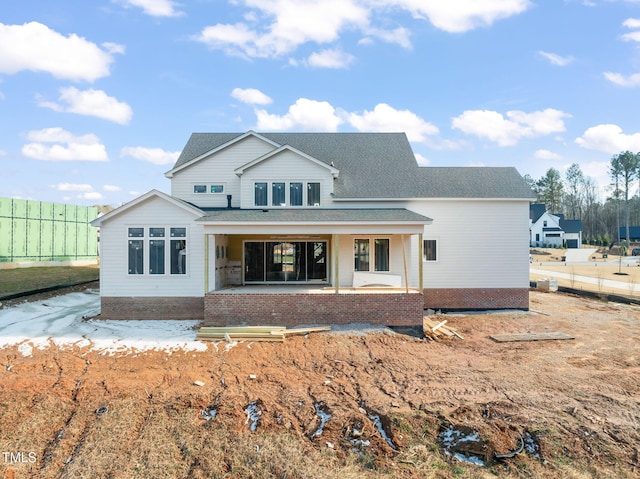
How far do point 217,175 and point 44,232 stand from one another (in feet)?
71.2

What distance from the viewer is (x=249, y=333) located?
11.2 meters

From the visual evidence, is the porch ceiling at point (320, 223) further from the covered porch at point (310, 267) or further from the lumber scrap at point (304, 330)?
the lumber scrap at point (304, 330)

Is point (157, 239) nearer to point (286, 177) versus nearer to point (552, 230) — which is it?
point (286, 177)

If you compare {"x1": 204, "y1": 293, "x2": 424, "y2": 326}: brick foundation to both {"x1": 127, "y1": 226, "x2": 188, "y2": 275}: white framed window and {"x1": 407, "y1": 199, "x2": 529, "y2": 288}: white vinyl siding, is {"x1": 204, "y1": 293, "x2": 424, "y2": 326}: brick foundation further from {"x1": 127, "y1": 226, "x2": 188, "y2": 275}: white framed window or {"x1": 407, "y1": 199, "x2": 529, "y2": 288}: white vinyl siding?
{"x1": 407, "y1": 199, "x2": 529, "y2": 288}: white vinyl siding

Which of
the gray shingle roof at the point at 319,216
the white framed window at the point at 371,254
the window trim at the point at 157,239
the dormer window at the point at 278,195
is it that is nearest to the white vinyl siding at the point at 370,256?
the white framed window at the point at 371,254

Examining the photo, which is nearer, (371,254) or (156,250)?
(156,250)

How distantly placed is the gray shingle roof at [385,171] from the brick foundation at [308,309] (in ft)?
16.7

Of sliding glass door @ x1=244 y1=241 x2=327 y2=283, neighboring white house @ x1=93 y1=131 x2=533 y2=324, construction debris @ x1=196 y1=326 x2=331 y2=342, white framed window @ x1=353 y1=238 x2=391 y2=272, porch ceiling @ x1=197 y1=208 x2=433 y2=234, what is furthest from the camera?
sliding glass door @ x1=244 y1=241 x2=327 y2=283

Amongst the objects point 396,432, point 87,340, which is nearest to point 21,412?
point 87,340

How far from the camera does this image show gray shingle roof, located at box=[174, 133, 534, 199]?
15.7 meters

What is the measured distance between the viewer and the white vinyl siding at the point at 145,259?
13312 millimetres

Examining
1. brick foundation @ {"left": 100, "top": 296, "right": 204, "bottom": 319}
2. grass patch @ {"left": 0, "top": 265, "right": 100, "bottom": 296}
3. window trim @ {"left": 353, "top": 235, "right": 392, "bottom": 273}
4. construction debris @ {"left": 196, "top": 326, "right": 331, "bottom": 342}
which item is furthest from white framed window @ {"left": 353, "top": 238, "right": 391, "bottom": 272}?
grass patch @ {"left": 0, "top": 265, "right": 100, "bottom": 296}

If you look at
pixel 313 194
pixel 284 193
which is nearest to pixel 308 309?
pixel 313 194

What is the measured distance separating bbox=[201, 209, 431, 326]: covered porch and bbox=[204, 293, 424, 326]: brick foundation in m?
0.03
